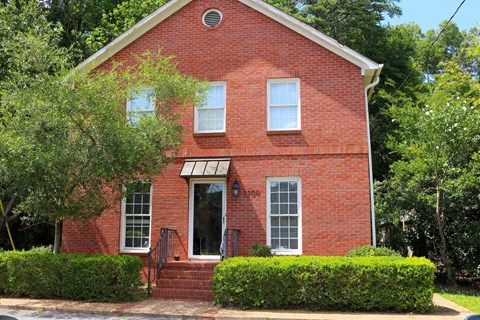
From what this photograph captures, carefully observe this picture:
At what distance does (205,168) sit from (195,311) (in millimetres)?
4377

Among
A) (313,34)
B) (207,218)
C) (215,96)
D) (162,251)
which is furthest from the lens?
(215,96)

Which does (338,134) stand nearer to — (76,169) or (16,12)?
(76,169)

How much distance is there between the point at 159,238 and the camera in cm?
1195

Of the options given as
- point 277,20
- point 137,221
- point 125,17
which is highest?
point 125,17

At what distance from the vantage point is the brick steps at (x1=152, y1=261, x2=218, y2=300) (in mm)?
10758

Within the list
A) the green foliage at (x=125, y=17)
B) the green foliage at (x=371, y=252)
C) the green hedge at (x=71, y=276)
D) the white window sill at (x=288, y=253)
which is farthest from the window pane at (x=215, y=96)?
the green foliage at (x=125, y=17)

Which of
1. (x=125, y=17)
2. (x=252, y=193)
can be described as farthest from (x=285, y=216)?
(x=125, y=17)

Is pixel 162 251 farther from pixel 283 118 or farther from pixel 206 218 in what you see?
pixel 283 118

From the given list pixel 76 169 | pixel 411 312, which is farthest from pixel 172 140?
pixel 411 312

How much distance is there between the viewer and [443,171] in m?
13.3

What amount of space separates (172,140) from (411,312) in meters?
6.50

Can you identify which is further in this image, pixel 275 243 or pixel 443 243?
pixel 443 243

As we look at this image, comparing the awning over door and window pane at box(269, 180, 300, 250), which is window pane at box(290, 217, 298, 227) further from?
the awning over door

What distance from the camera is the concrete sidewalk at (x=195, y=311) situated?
8609 millimetres
